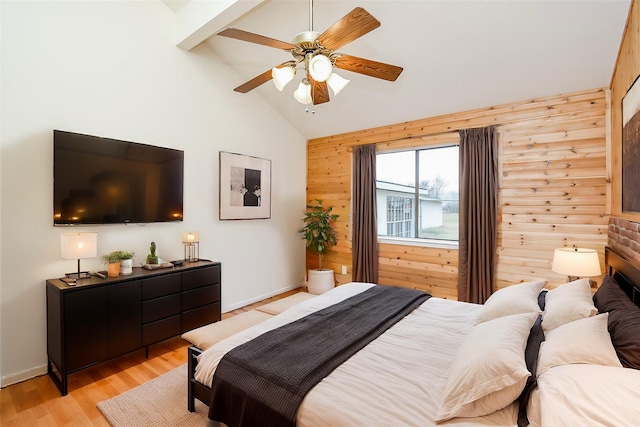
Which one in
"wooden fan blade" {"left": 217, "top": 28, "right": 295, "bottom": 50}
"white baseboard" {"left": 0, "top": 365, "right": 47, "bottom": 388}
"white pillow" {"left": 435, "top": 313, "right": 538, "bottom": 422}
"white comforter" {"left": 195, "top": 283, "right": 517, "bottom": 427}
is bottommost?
"white baseboard" {"left": 0, "top": 365, "right": 47, "bottom": 388}

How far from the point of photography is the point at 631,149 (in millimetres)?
2111

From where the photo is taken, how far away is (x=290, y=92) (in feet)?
14.1

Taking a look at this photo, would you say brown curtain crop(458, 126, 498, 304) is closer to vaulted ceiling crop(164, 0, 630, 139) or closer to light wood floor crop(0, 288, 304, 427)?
vaulted ceiling crop(164, 0, 630, 139)

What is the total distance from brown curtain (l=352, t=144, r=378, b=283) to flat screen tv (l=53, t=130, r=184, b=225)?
2524 mm

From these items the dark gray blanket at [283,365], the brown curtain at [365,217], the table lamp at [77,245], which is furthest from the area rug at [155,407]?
→ the brown curtain at [365,217]

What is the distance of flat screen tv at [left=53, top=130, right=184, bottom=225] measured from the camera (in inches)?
101

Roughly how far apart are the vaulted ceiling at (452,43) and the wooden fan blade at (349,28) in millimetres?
1148

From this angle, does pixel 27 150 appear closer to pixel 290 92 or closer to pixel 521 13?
pixel 290 92

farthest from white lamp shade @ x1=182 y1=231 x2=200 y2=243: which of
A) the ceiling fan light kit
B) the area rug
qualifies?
the ceiling fan light kit

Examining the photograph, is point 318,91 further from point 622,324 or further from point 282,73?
point 622,324

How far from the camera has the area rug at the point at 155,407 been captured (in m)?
2.00

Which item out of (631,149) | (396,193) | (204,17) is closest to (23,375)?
(204,17)

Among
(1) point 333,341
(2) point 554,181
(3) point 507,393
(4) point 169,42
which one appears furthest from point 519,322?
(4) point 169,42

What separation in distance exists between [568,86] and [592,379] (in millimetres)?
3191
